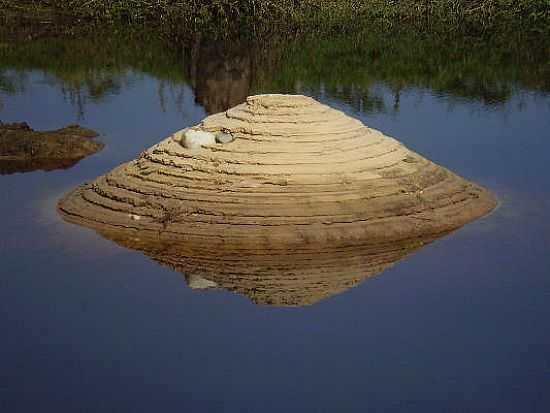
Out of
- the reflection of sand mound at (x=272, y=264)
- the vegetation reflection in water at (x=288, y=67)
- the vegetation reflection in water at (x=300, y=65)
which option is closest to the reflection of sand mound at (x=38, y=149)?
the vegetation reflection in water at (x=288, y=67)

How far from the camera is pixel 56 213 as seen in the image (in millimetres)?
9711

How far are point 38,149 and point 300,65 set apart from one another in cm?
776

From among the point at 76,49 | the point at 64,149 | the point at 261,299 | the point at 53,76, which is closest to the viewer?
the point at 261,299

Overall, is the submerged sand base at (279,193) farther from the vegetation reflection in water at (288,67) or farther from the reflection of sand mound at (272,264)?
the vegetation reflection in water at (288,67)

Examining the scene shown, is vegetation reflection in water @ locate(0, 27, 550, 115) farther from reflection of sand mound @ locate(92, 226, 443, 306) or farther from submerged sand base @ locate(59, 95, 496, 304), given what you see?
reflection of sand mound @ locate(92, 226, 443, 306)

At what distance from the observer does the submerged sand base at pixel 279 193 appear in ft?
27.7

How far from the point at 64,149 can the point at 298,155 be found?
16.6 feet

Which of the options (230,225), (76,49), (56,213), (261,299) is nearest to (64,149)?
(56,213)

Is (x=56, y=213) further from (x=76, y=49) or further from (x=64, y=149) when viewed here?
(x=76, y=49)

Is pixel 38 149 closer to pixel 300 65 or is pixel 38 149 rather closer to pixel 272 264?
pixel 272 264

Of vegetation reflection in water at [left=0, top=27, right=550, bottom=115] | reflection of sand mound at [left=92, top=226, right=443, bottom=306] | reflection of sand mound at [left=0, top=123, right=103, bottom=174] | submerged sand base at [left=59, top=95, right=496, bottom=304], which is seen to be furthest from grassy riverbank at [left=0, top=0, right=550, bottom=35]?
reflection of sand mound at [left=92, top=226, right=443, bottom=306]

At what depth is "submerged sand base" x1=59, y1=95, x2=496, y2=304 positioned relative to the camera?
843 cm

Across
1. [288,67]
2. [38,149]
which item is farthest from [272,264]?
[288,67]

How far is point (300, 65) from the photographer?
19.8 m
